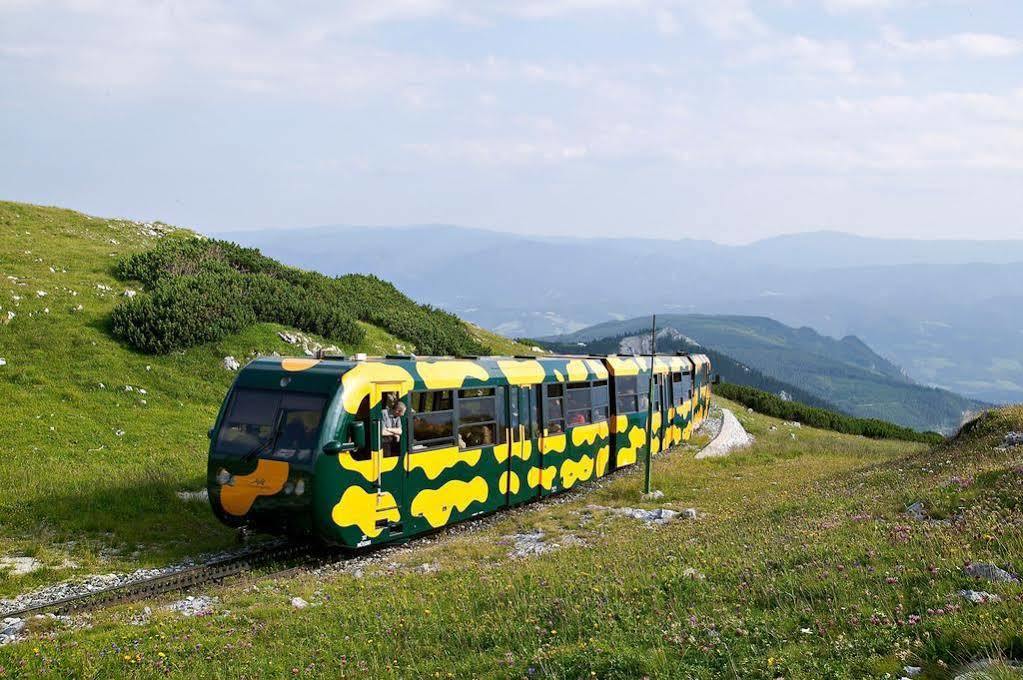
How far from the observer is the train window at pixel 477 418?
1592cm

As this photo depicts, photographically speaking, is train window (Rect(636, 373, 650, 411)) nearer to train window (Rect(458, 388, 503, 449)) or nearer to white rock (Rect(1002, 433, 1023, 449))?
train window (Rect(458, 388, 503, 449))

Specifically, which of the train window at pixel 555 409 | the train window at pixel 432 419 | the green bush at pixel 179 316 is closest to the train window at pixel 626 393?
the train window at pixel 555 409

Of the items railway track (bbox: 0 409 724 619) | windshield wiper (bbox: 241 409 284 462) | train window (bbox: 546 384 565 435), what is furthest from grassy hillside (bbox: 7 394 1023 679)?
train window (bbox: 546 384 565 435)

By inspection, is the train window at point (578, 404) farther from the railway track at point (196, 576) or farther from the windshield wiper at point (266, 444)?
the windshield wiper at point (266, 444)

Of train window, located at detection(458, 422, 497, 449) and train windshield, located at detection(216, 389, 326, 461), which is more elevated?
train windshield, located at detection(216, 389, 326, 461)

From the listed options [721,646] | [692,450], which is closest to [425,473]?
[721,646]

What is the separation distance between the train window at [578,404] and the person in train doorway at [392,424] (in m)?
6.44

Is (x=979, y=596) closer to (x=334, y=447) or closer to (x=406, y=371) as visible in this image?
(x=334, y=447)

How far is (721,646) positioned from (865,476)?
12931mm

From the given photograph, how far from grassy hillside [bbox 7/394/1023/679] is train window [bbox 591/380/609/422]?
23.2 ft

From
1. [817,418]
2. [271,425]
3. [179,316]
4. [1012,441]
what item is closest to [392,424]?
[271,425]

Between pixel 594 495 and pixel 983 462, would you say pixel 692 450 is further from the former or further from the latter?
pixel 983 462

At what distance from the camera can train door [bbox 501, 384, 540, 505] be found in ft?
57.2

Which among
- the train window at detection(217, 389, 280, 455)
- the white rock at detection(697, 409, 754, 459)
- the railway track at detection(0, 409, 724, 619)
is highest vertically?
the train window at detection(217, 389, 280, 455)
